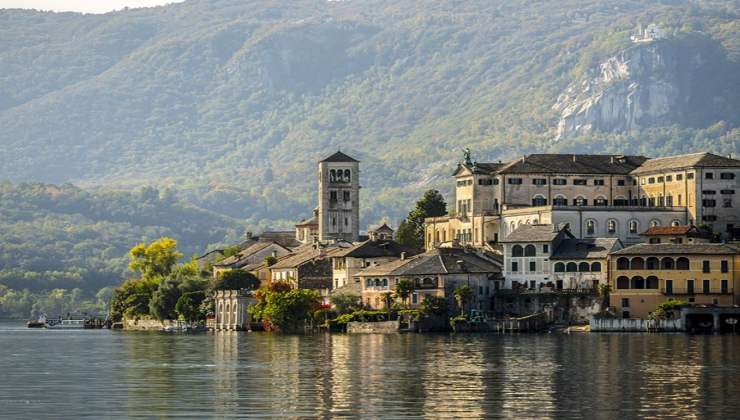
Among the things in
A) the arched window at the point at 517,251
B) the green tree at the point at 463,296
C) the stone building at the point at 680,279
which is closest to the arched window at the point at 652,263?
the stone building at the point at 680,279

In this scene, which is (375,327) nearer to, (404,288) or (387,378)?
(404,288)

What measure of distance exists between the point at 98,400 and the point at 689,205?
11129 centimetres

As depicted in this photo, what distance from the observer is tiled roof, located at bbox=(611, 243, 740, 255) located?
6639 inches

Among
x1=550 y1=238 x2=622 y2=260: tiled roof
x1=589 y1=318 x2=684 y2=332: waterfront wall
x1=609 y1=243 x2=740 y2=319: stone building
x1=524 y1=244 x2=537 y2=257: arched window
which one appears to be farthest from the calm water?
x1=524 y1=244 x2=537 y2=257: arched window

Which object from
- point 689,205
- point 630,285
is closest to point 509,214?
point 689,205

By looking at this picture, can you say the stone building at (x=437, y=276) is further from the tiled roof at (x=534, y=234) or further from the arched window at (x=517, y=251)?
the tiled roof at (x=534, y=234)

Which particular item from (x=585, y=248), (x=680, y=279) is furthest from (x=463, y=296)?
(x=680, y=279)

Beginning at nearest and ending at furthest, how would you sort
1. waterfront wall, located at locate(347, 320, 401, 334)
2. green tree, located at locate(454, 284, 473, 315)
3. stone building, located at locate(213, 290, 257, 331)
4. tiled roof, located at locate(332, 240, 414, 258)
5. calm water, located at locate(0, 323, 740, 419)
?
calm water, located at locate(0, 323, 740, 419), waterfront wall, located at locate(347, 320, 401, 334), green tree, located at locate(454, 284, 473, 315), stone building, located at locate(213, 290, 257, 331), tiled roof, located at locate(332, 240, 414, 258)

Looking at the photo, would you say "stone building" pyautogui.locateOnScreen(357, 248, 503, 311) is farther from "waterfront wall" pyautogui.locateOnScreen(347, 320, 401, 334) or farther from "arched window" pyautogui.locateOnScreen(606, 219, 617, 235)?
"arched window" pyautogui.locateOnScreen(606, 219, 617, 235)

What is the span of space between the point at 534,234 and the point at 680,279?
54.7ft

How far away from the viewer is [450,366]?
114m

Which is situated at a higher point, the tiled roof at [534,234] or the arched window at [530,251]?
the tiled roof at [534,234]

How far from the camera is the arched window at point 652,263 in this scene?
169 m

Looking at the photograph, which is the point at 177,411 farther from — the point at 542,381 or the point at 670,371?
the point at 670,371
